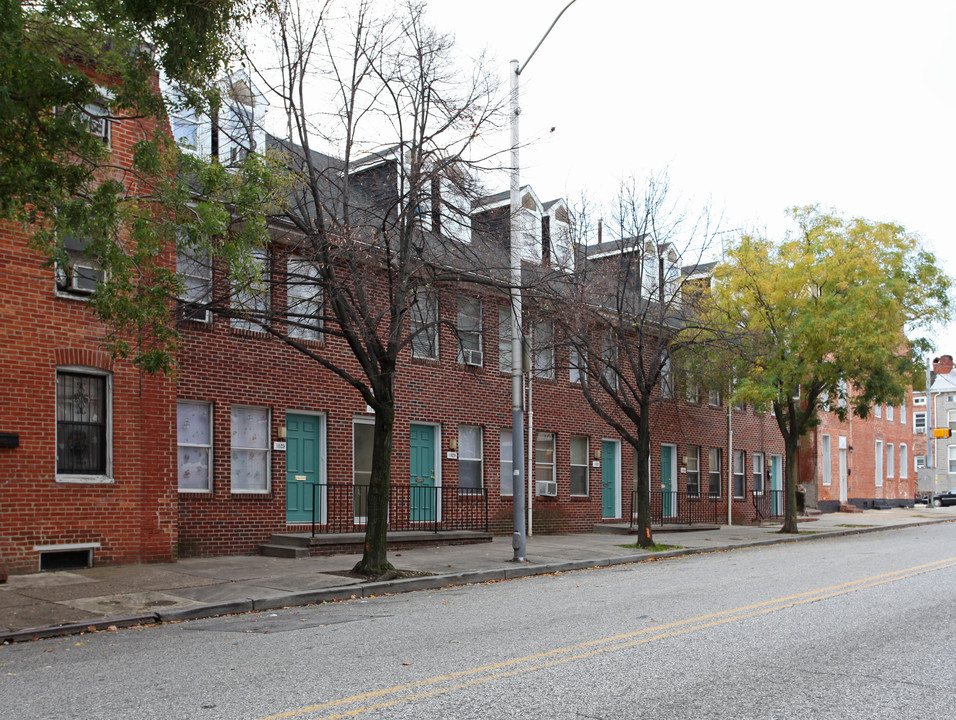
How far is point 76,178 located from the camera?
9.48m

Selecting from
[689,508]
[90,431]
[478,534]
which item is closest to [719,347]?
[478,534]

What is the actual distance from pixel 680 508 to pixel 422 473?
35.9 ft

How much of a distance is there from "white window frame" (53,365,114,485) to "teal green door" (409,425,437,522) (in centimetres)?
684

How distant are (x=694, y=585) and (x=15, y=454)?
9580 millimetres

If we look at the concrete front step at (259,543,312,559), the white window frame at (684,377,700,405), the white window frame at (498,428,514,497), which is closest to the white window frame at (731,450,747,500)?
the white window frame at (684,377,700,405)

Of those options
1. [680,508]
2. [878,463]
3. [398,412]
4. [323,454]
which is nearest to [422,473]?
[398,412]

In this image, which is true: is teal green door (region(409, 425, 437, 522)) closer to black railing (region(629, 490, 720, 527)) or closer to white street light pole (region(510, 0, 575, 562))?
white street light pole (region(510, 0, 575, 562))

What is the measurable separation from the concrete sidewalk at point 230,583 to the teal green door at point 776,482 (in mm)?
15332

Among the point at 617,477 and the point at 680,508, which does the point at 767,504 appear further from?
the point at 617,477

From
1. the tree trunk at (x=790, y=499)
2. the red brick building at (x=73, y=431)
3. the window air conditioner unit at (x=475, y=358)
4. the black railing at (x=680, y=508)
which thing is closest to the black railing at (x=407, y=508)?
the window air conditioner unit at (x=475, y=358)

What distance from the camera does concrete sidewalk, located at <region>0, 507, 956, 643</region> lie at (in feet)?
34.1

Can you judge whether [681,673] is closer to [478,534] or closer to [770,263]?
[478,534]

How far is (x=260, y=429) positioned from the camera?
1725 centimetres

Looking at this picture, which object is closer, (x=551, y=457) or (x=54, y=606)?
(x=54, y=606)
